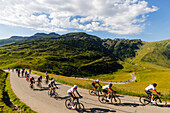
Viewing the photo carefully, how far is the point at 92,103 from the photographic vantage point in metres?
14.1

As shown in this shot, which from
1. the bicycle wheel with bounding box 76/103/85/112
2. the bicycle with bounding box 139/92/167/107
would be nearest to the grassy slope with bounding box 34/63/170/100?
the bicycle with bounding box 139/92/167/107

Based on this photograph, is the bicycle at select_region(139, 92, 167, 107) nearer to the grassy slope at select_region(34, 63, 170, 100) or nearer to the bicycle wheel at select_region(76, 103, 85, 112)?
the grassy slope at select_region(34, 63, 170, 100)

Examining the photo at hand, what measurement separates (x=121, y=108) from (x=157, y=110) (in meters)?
3.93

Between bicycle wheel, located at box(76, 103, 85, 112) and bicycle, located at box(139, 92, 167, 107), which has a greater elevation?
bicycle, located at box(139, 92, 167, 107)

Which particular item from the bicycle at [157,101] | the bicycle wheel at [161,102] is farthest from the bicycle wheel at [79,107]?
the bicycle wheel at [161,102]

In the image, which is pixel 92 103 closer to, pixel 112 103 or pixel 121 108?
pixel 112 103

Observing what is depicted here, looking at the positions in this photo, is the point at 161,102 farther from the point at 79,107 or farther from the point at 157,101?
the point at 79,107

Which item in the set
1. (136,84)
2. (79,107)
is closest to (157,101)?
(79,107)

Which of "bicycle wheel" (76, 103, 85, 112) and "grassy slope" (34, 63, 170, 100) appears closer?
"bicycle wheel" (76, 103, 85, 112)

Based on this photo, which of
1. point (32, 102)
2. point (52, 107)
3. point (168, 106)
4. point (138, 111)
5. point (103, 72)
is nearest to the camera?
point (138, 111)

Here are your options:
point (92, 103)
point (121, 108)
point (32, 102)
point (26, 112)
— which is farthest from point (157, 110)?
point (32, 102)

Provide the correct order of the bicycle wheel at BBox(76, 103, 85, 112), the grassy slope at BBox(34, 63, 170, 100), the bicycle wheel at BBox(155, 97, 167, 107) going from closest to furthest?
1. the bicycle wheel at BBox(76, 103, 85, 112)
2. the bicycle wheel at BBox(155, 97, 167, 107)
3. the grassy slope at BBox(34, 63, 170, 100)

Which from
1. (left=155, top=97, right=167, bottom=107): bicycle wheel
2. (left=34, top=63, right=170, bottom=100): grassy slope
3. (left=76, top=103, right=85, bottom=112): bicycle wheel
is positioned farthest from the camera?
(left=34, top=63, right=170, bottom=100): grassy slope

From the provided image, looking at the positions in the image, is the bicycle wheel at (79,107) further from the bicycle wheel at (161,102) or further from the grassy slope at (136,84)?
the bicycle wheel at (161,102)
